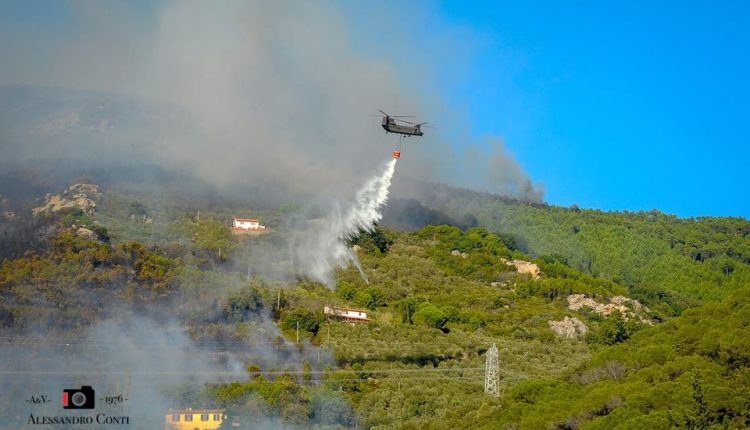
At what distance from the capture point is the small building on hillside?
76.8 m

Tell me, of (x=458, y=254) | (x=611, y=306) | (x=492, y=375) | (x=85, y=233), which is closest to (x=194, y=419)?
(x=492, y=375)

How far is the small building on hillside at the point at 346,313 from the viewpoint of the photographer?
76.8 m

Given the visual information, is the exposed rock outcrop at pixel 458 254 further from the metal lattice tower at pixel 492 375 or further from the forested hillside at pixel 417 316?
the metal lattice tower at pixel 492 375

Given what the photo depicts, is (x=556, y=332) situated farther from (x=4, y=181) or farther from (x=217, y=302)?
(x=4, y=181)

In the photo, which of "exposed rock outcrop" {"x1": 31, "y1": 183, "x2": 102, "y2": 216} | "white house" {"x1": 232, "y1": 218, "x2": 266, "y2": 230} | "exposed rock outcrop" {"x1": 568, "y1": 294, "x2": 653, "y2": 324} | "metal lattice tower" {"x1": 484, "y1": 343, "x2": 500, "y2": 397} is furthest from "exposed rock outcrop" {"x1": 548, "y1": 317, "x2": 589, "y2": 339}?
"exposed rock outcrop" {"x1": 31, "y1": 183, "x2": 102, "y2": 216}

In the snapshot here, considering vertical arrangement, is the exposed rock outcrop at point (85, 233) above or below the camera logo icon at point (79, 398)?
above

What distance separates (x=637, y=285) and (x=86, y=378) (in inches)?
2593

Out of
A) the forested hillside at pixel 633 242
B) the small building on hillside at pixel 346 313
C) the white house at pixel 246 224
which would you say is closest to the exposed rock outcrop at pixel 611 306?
the forested hillside at pixel 633 242

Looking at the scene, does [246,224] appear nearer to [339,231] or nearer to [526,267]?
[339,231]

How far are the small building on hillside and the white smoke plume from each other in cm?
1010

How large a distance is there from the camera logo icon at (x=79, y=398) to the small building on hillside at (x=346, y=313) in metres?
27.8

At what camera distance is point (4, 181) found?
101m

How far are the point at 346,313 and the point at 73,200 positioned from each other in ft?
113

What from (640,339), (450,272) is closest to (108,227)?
(450,272)
